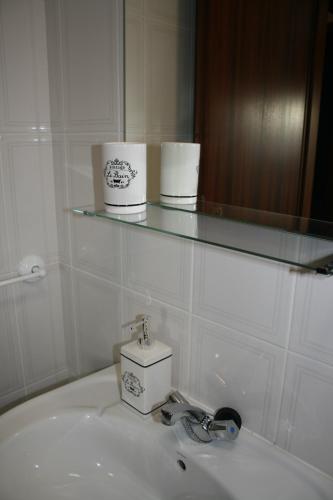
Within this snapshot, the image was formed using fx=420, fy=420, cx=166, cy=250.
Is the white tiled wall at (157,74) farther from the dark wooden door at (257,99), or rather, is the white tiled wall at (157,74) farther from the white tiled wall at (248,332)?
the white tiled wall at (248,332)

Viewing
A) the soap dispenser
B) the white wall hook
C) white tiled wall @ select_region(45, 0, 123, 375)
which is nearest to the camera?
the soap dispenser

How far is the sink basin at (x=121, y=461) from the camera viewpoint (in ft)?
2.29

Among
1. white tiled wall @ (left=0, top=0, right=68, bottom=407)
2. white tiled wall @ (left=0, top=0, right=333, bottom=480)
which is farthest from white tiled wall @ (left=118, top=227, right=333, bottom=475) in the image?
white tiled wall @ (left=0, top=0, right=68, bottom=407)

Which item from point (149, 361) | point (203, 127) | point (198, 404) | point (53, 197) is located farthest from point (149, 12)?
point (198, 404)

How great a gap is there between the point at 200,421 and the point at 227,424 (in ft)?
0.17

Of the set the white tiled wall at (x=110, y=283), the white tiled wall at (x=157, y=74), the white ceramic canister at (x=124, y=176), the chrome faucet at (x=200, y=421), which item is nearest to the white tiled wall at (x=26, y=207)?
the white tiled wall at (x=110, y=283)

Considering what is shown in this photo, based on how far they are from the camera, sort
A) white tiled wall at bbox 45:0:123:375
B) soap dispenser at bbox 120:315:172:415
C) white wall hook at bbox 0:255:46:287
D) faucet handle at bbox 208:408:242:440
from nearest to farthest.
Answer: faucet handle at bbox 208:408:242:440 < soap dispenser at bbox 120:315:172:415 < white tiled wall at bbox 45:0:123:375 < white wall hook at bbox 0:255:46:287

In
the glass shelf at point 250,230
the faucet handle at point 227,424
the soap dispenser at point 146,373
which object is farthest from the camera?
the soap dispenser at point 146,373

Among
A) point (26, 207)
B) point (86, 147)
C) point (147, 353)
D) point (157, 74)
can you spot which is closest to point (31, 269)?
point (26, 207)

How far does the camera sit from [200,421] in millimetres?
750

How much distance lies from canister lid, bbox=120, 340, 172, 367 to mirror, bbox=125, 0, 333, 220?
0.31 meters

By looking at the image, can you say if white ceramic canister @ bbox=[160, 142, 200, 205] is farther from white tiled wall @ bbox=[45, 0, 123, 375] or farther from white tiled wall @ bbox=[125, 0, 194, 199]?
white tiled wall @ bbox=[45, 0, 123, 375]

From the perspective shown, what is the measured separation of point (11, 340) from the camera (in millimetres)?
1158

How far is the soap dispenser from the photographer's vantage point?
825 mm
